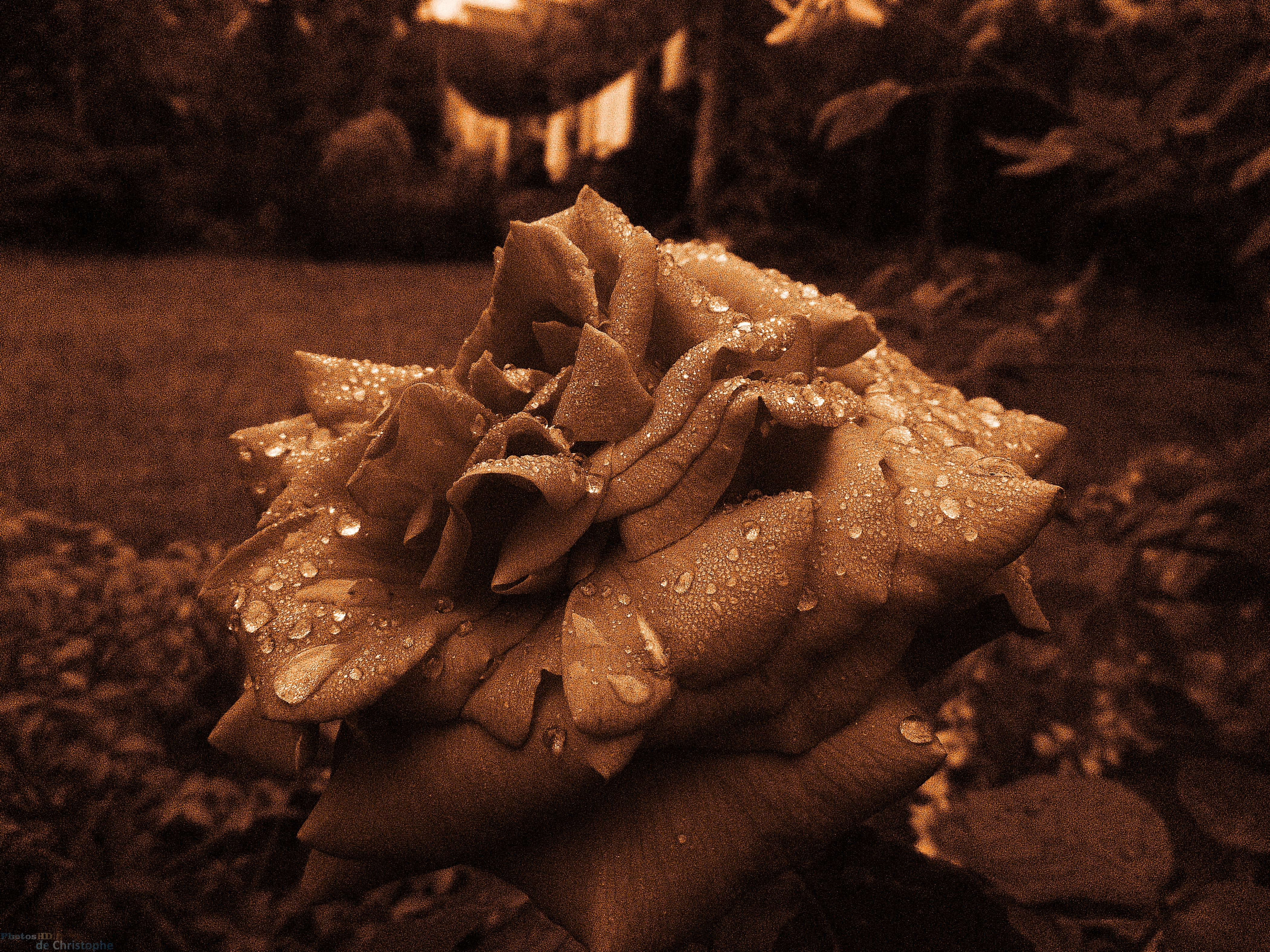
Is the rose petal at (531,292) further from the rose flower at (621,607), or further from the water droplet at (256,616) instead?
the water droplet at (256,616)

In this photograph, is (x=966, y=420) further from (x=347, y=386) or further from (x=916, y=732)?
(x=347, y=386)

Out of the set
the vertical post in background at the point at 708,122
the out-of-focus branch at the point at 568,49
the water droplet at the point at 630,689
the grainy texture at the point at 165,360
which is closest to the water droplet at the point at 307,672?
the water droplet at the point at 630,689

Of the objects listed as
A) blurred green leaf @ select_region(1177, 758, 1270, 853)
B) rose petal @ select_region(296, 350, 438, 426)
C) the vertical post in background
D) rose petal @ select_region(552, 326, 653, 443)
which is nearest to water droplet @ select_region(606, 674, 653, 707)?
rose petal @ select_region(552, 326, 653, 443)

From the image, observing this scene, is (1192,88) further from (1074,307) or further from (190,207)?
(190,207)

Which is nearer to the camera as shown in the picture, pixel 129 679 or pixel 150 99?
pixel 129 679

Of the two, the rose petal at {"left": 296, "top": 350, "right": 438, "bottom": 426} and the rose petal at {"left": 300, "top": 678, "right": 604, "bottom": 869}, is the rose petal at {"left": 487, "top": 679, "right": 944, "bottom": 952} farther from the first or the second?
the rose petal at {"left": 296, "top": 350, "right": 438, "bottom": 426}

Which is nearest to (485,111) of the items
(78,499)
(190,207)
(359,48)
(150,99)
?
(359,48)
